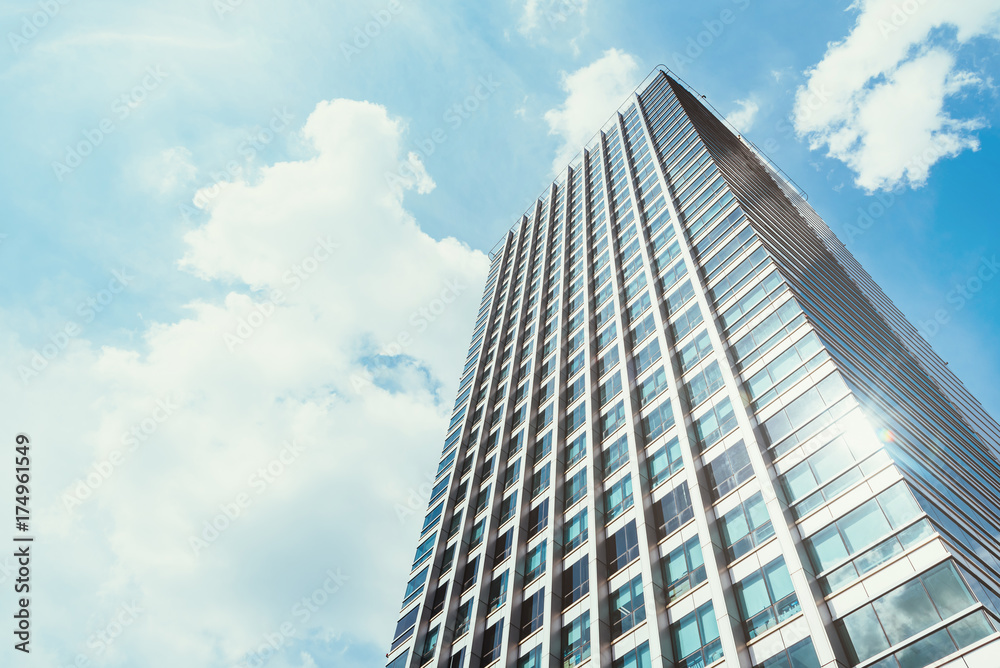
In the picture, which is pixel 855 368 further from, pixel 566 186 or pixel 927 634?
pixel 566 186

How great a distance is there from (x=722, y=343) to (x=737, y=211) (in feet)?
42.4

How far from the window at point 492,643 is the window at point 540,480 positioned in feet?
27.5

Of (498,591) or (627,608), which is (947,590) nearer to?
(627,608)

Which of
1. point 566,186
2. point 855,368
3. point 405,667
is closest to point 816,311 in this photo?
point 855,368

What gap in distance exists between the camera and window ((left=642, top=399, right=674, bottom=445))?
3394cm

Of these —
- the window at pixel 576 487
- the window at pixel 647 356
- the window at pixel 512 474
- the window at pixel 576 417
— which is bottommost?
the window at pixel 576 487

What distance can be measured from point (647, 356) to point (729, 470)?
40.6ft

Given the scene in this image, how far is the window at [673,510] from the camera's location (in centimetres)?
2838

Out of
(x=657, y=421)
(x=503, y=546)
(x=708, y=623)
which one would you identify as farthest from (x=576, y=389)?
(x=708, y=623)

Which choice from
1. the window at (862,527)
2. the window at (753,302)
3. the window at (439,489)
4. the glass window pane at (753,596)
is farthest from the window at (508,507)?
the window at (862,527)

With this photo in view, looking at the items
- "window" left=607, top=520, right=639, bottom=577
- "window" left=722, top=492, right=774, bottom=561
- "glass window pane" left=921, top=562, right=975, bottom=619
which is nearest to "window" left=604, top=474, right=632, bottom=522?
"window" left=607, top=520, right=639, bottom=577

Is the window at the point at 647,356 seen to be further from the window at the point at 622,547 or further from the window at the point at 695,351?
the window at the point at 622,547

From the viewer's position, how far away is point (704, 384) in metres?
33.6

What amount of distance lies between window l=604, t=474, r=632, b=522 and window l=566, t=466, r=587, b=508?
1710 millimetres
